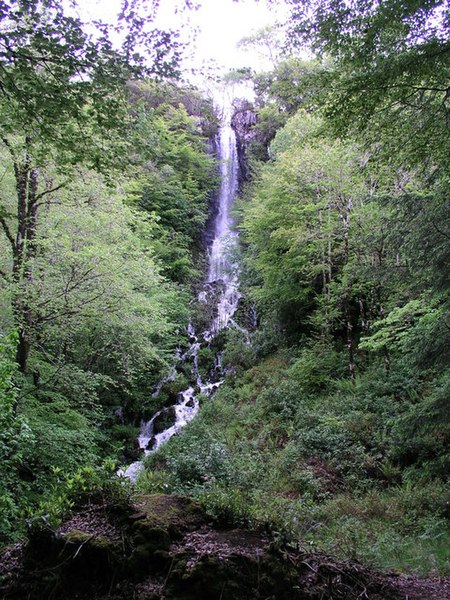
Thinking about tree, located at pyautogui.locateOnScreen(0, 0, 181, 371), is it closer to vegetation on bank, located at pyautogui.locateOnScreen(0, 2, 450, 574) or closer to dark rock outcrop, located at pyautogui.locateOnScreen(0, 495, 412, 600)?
vegetation on bank, located at pyautogui.locateOnScreen(0, 2, 450, 574)

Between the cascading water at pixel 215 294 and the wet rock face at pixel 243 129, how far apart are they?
1.49ft

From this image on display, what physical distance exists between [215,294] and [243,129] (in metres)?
18.2

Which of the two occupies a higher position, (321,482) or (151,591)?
(151,591)

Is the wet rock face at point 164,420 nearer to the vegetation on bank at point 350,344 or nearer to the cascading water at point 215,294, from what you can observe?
the cascading water at point 215,294

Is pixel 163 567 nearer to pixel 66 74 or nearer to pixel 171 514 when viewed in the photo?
pixel 171 514

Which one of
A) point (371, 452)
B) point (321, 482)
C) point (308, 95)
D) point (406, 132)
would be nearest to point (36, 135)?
point (308, 95)

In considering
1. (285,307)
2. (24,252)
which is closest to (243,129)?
(285,307)

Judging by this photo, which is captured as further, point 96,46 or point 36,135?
point 36,135

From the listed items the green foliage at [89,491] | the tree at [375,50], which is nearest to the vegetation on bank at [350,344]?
the tree at [375,50]

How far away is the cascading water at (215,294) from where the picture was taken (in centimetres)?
1502

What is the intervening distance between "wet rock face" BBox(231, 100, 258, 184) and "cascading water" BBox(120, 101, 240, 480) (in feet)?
1.49

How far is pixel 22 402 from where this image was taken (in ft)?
25.9

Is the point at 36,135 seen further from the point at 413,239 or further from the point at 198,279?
Answer: the point at 198,279

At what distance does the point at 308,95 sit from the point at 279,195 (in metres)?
10.5
